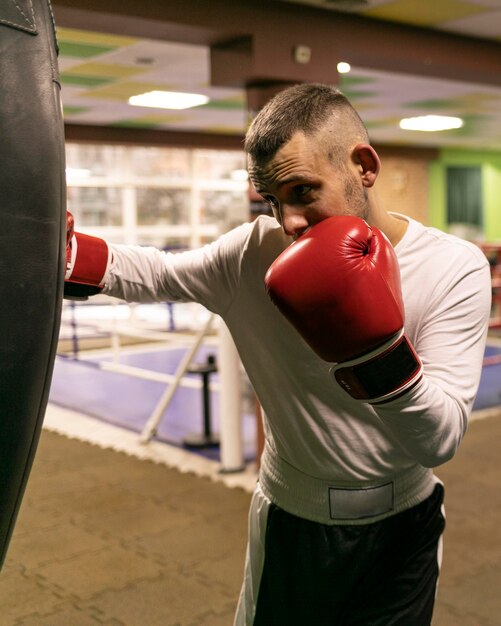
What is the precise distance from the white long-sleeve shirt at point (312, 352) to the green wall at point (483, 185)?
10.8 metres

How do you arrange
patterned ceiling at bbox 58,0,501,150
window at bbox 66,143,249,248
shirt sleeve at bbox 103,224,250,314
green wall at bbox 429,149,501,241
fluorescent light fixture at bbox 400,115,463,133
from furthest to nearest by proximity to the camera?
1. green wall at bbox 429,149,501,241
2. window at bbox 66,143,249,248
3. fluorescent light fixture at bbox 400,115,463,133
4. patterned ceiling at bbox 58,0,501,150
5. shirt sleeve at bbox 103,224,250,314

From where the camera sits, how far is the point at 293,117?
1.15 m

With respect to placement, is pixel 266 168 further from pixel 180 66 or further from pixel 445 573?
pixel 180 66

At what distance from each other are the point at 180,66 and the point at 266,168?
443 cm

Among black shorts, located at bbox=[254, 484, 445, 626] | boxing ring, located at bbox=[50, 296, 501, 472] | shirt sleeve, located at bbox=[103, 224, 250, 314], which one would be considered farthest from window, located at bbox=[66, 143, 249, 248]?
black shorts, located at bbox=[254, 484, 445, 626]

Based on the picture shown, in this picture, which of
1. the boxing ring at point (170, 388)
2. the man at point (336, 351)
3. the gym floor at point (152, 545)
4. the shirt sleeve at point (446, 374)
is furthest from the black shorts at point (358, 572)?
the boxing ring at point (170, 388)

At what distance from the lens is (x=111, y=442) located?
185 inches

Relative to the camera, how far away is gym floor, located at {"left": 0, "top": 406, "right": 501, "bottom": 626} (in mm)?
2689

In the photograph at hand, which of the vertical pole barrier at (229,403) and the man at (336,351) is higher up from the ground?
the man at (336,351)

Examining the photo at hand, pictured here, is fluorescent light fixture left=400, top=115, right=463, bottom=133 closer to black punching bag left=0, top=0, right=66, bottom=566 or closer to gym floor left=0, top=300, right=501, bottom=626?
gym floor left=0, top=300, right=501, bottom=626

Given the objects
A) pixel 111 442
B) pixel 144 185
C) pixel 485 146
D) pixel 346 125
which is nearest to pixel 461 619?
pixel 346 125

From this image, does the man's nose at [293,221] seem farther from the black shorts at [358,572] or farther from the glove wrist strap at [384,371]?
the black shorts at [358,572]

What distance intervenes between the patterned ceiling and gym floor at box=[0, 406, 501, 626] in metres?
2.33

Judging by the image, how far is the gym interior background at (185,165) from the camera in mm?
2971
